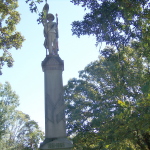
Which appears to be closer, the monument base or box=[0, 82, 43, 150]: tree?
the monument base

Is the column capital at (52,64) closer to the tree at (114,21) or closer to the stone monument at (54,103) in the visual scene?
the stone monument at (54,103)

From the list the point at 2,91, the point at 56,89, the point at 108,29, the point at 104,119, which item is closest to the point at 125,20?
the point at 108,29

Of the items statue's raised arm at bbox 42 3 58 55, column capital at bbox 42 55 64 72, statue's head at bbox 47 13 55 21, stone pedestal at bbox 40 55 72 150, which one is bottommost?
stone pedestal at bbox 40 55 72 150

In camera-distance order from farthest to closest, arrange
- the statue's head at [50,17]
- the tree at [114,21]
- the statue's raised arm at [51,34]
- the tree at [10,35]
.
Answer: the tree at [10,35]
the statue's head at [50,17]
the statue's raised arm at [51,34]
the tree at [114,21]

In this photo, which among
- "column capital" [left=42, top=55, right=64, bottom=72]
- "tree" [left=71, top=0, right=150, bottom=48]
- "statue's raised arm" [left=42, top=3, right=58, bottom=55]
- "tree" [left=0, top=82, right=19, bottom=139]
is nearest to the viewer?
"tree" [left=71, top=0, right=150, bottom=48]

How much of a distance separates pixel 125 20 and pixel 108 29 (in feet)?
1.89

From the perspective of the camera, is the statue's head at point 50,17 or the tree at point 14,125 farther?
the tree at point 14,125

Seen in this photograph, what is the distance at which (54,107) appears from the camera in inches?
339

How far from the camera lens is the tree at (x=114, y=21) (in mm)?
7266

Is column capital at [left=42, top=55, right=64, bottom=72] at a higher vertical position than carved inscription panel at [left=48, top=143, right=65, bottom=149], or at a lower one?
higher

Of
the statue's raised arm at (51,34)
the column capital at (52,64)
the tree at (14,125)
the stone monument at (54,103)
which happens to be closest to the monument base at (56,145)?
the stone monument at (54,103)

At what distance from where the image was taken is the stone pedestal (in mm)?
7938

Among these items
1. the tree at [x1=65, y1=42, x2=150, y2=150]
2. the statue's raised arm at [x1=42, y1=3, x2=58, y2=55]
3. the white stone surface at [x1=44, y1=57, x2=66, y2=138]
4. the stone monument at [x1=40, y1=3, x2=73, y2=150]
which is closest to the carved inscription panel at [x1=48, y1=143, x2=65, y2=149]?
the stone monument at [x1=40, y1=3, x2=73, y2=150]

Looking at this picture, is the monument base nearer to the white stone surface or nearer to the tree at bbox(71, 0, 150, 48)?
the white stone surface
